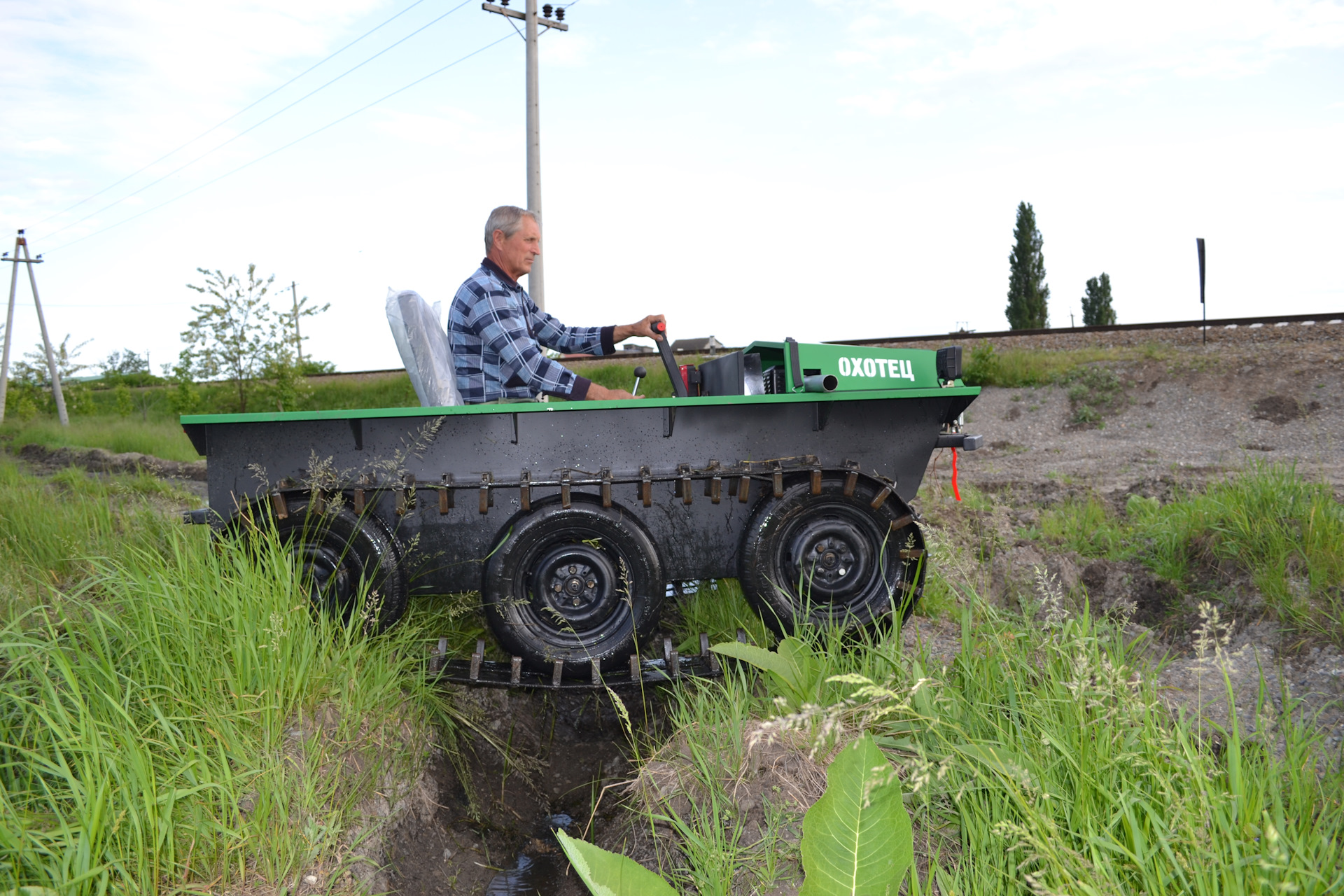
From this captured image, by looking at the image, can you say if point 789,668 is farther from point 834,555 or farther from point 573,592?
point 573,592

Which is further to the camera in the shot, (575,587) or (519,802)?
(575,587)

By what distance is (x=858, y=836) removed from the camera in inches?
77.9

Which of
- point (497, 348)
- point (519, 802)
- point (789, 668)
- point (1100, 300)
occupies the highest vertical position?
point (1100, 300)

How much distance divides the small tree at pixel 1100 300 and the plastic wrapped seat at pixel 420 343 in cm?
3058

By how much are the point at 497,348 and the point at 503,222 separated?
0.77m

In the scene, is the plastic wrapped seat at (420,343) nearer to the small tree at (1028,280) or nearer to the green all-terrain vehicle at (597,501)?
the green all-terrain vehicle at (597,501)

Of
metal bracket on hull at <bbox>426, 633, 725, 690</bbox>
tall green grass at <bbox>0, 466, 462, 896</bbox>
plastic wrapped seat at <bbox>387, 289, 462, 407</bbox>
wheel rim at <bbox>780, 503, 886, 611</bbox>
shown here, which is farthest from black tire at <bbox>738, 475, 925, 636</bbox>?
plastic wrapped seat at <bbox>387, 289, 462, 407</bbox>

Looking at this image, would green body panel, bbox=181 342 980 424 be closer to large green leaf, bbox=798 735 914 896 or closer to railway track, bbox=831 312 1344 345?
large green leaf, bbox=798 735 914 896

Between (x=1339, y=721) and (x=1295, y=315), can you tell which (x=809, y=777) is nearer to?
(x=1339, y=721)

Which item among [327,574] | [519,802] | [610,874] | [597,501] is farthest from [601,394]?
[610,874]

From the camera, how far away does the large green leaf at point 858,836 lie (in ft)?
6.44

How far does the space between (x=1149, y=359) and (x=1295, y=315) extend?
3.17 meters

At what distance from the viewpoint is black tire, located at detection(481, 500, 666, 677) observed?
4164mm

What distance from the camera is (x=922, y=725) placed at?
2764 millimetres
